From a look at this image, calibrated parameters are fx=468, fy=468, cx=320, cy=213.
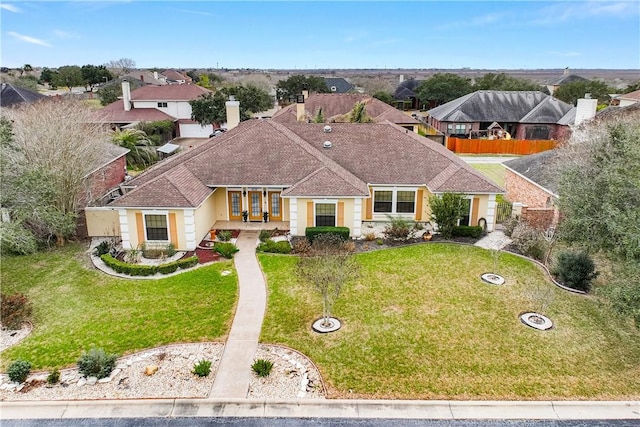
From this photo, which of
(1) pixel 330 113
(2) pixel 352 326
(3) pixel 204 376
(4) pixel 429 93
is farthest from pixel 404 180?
(4) pixel 429 93

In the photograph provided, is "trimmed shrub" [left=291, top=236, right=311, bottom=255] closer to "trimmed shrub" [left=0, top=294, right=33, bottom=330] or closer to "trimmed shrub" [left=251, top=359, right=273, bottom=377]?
"trimmed shrub" [left=251, top=359, right=273, bottom=377]

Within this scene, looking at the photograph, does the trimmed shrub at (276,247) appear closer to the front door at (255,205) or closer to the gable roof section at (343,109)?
the front door at (255,205)

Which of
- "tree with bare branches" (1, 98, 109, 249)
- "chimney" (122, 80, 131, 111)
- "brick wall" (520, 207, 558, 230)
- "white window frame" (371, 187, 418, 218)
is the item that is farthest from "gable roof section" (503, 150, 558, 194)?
"chimney" (122, 80, 131, 111)

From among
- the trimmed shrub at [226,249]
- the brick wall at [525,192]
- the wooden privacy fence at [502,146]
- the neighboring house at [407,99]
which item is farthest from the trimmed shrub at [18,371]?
the neighboring house at [407,99]

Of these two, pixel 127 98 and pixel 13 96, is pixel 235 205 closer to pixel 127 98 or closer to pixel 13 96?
pixel 127 98

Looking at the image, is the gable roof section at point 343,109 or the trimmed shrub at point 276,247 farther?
the gable roof section at point 343,109

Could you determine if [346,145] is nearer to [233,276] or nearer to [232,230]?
[232,230]
